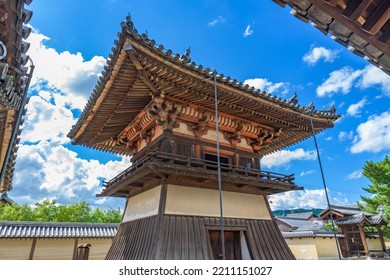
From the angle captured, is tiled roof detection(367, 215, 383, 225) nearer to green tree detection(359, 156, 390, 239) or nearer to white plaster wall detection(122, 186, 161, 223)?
green tree detection(359, 156, 390, 239)

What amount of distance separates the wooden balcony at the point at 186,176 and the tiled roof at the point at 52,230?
9097 mm

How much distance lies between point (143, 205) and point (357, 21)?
685 centimetres

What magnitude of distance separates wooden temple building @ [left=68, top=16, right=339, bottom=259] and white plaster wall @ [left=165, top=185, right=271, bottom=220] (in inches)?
1.2

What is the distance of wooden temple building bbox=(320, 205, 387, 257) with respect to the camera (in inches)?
925

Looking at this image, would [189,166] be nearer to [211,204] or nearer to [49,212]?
[211,204]

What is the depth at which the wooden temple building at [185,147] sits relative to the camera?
6.07m

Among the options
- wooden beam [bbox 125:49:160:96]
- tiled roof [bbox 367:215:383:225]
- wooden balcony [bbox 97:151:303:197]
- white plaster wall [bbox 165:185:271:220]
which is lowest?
white plaster wall [bbox 165:185:271:220]

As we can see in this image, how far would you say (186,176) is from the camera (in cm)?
667

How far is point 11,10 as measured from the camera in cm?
319

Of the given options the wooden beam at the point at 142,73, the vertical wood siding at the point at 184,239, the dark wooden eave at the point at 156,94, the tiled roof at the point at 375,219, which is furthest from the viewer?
the tiled roof at the point at 375,219

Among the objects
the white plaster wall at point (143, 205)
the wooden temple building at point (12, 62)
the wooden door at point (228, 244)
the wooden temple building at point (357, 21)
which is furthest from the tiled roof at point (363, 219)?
the wooden temple building at point (12, 62)

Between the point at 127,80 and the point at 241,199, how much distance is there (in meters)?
5.05

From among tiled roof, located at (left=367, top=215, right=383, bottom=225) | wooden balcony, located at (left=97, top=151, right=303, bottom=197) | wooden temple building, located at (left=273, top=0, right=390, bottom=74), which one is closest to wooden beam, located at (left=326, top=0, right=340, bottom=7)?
wooden temple building, located at (left=273, top=0, right=390, bottom=74)

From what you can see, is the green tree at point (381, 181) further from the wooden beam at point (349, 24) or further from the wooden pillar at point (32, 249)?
the wooden pillar at point (32, 249)
